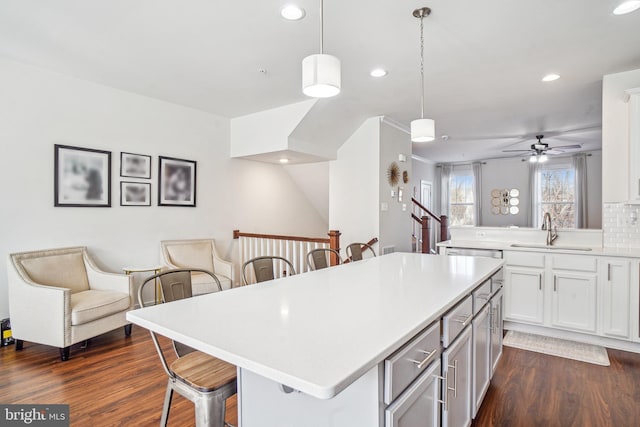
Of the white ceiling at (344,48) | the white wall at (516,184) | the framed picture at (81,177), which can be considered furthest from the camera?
the white wall at (516,184)

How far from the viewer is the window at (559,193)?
830cm

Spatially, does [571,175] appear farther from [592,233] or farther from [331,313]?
[331,313]

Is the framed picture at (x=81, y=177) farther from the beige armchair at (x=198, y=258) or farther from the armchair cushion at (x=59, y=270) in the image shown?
the beige armchair at (x=198, y=258)

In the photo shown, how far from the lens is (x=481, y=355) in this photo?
6.81 ft

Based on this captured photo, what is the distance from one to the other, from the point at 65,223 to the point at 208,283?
162cm

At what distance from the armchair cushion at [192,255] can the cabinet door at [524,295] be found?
145 inches

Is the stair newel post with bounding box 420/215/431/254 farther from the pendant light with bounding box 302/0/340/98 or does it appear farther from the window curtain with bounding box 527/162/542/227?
the pendant light with bounding box 302/0/340/98

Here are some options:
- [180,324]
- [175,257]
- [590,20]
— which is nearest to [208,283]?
[175,257]

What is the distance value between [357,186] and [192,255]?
2.57 metres

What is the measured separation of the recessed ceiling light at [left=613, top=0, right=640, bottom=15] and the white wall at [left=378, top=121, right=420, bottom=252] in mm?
2930

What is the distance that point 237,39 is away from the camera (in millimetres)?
Result: 2863

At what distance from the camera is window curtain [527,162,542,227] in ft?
28.2
